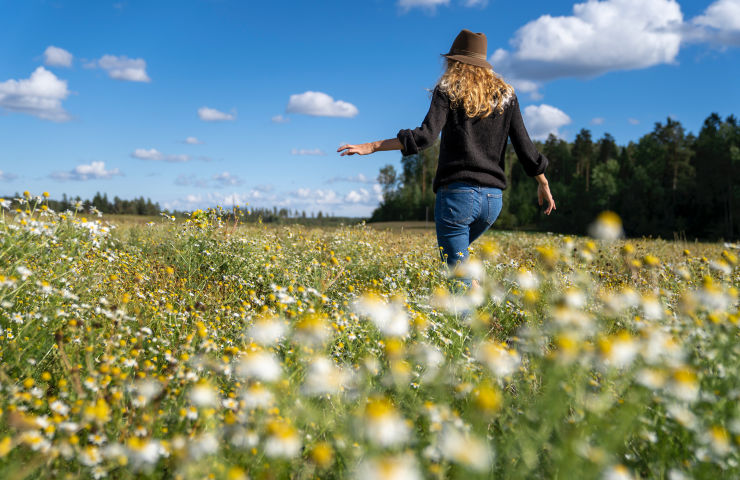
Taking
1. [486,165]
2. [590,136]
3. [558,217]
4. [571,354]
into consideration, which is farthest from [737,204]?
[571,354]

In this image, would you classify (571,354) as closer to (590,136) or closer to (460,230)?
(460,230)

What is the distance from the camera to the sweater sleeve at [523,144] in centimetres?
487

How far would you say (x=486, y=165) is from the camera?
4.52 meters

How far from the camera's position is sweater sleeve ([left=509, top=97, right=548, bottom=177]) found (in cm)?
487

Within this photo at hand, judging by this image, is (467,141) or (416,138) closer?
(416,138)

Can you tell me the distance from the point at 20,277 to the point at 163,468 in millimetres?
1858

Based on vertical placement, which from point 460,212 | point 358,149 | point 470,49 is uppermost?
point 470,49

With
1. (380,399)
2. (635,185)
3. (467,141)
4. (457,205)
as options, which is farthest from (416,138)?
Answer: (635,185)

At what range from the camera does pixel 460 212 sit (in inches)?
178

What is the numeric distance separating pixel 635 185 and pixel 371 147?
48522mm

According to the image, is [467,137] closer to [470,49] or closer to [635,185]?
[470,49]

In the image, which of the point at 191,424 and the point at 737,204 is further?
the point at 737,204

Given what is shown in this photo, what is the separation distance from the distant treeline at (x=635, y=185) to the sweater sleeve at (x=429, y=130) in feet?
85.8

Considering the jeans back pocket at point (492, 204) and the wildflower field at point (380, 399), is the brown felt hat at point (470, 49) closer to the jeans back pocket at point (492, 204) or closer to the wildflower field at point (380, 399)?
the jeans back pocket at point (492, 204)
